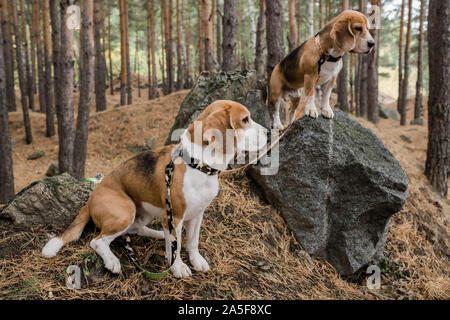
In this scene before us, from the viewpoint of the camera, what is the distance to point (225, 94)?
574 centimetres

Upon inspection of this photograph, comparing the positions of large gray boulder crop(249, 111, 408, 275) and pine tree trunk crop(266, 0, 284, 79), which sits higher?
pine tree trunk crop(266, 0, 284, 79)

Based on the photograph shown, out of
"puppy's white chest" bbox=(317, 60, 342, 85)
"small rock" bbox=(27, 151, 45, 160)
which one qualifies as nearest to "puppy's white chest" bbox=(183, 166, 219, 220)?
"puppy's white chest" bbox=(317, 60, 342, 85)

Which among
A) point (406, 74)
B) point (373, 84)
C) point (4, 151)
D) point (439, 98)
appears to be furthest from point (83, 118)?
point (406, 74)

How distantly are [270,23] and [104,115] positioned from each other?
1077 centimetres

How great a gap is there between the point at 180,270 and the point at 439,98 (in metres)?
8.61

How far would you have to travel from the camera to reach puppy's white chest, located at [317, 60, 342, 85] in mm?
3943

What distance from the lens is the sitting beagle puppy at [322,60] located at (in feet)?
11.8

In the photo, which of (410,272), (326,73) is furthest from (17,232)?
(410,272)

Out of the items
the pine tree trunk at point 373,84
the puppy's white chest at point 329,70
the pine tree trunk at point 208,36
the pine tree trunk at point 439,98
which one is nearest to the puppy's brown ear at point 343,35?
the puppy's white chest at point 329,70

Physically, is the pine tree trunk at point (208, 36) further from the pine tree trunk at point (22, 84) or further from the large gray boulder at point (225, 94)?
the pine tree trunk at point (22, 84)

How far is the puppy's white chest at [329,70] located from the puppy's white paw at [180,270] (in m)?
2.88

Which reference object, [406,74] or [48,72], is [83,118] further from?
[406,74]

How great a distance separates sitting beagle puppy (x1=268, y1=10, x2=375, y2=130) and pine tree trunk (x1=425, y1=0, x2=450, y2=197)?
19.0 ft

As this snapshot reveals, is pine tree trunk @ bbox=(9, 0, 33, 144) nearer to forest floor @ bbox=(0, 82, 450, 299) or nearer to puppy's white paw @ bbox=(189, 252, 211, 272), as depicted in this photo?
forest floor @ bbox=(0, 82, 450, 299)
